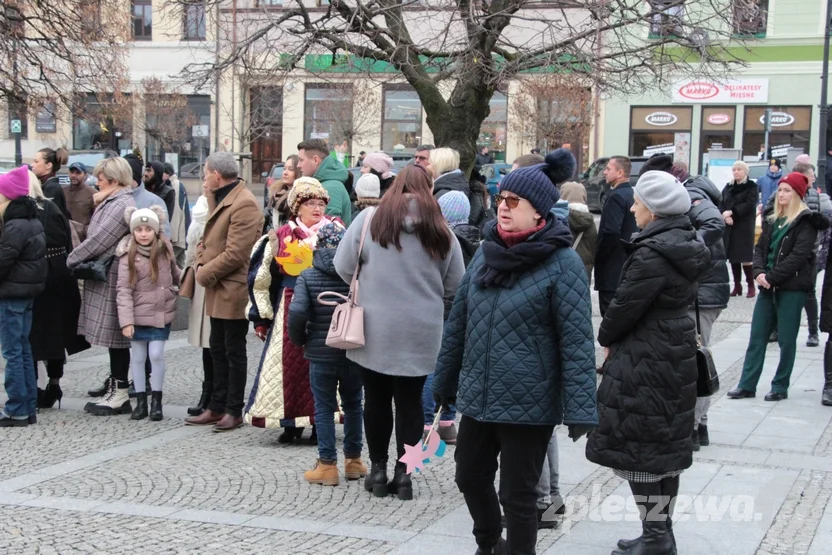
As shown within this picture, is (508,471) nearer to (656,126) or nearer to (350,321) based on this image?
(350,321)

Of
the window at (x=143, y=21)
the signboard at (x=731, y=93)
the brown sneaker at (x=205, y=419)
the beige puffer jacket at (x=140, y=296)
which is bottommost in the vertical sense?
the brown sneaker at (x=205, y=419)

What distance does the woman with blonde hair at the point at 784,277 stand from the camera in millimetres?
8211

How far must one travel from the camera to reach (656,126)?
38.9 metres

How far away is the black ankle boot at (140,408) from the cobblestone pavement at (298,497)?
0.34 feet

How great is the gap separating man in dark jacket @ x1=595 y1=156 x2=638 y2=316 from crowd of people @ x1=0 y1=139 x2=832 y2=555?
0.06 ft

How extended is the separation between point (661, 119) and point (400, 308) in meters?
35.1

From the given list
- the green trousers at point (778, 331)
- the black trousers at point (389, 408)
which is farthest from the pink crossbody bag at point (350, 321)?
the green trousers at point (778, 331)

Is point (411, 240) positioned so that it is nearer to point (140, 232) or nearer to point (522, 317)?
point (522, 317)

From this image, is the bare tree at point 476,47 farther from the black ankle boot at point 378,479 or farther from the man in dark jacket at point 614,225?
the black ankle boot at point 378,479

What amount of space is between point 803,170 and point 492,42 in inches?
146

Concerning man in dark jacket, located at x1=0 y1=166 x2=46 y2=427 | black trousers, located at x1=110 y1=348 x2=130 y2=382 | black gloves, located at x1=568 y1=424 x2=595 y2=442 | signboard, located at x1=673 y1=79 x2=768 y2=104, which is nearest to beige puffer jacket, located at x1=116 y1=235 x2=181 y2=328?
black trousers, located at x1=110 y1=348 x2=130 y2=382

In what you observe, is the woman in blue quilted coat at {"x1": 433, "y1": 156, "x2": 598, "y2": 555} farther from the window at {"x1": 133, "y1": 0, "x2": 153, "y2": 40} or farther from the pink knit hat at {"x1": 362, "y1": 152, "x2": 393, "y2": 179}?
the window at {"x1": 133, "y1": 0, "x2": 153, "y2": 40}

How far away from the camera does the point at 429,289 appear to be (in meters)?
5.63

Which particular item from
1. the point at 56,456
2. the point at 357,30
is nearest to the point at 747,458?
the point at 56,456
